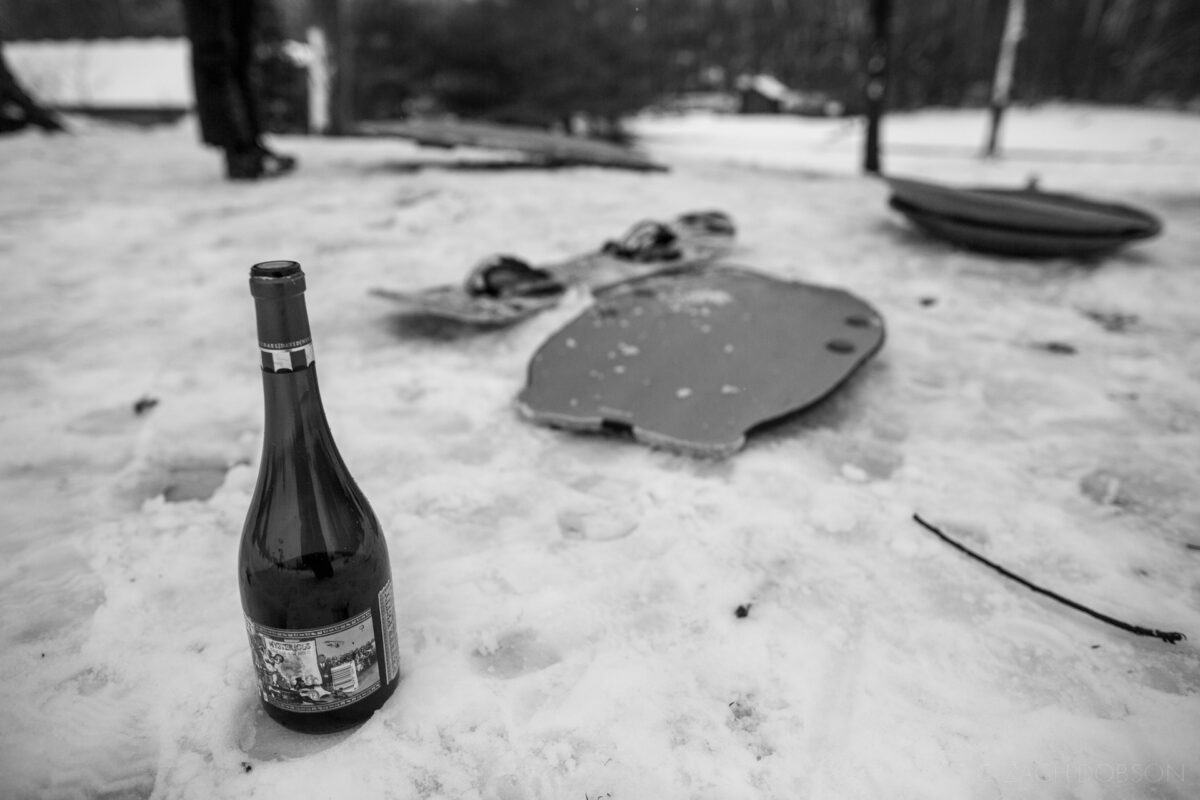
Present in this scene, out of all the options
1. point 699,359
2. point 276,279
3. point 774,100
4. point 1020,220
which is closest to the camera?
point 276,279

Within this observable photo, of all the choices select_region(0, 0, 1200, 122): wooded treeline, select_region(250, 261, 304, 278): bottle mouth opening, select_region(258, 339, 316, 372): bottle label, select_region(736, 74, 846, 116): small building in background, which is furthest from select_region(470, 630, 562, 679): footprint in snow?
select_region(736, 74, 846, 116): small building in background

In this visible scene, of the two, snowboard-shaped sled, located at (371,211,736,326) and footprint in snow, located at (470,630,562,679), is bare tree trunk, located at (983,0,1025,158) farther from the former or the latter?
footprint in snow, located at (470,630,562,679)

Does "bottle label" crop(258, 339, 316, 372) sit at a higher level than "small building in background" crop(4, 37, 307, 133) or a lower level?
lower

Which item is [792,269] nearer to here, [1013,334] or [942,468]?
[1013,334]

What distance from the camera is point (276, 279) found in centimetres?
83

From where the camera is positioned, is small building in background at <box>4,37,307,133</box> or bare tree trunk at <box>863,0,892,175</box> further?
small building in background at <box>4,37,307,133</box>

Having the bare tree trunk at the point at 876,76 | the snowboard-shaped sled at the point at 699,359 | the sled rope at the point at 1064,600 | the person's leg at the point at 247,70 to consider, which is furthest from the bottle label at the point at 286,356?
the bare tree trunk at the point at 876,76

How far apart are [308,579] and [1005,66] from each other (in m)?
11.1

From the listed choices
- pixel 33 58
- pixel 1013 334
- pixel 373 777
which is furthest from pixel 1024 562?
pixel 33 58

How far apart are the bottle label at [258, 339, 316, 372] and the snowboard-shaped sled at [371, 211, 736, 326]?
1642mm

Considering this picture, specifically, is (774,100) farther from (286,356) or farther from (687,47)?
(286,356)

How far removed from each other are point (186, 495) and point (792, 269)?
2778 mm

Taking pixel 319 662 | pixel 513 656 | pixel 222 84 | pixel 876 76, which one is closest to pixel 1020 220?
pixel 513 656

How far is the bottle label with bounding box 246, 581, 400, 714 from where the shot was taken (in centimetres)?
95
